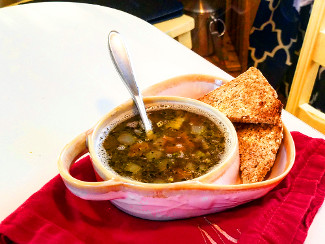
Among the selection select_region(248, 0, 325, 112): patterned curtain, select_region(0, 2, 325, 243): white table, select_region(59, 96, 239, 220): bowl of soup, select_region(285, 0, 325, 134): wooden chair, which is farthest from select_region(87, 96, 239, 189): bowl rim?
select_region(248, 0, 325, 112): patterned curtain

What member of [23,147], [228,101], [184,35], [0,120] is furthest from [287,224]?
[184,35]

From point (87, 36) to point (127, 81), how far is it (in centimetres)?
57

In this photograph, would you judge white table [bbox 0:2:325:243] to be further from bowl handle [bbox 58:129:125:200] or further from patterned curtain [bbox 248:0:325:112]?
patterned curtain [bbox 248:0:325:112]

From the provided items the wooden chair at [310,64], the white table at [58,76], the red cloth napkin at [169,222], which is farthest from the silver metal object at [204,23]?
the red cloth napkin at [169,222]

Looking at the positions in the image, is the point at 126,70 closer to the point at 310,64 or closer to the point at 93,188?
the point at 93,188

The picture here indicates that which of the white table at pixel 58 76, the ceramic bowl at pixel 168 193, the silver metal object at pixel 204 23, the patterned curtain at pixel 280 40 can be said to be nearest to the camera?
the ceramic bowl at pixel 168 193

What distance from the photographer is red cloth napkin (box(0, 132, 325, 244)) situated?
491 millimetres

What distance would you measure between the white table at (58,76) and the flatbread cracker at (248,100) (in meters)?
0.12

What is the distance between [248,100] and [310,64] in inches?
23.7

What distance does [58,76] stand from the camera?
0.96m

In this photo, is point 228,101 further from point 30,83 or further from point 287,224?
point 30,83

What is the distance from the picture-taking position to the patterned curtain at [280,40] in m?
1.85

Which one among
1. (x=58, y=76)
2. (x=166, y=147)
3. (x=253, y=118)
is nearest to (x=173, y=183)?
(x=166, y=147)

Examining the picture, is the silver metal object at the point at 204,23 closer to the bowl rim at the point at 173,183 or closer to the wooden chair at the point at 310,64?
the wooden chair at the point at 310,64
